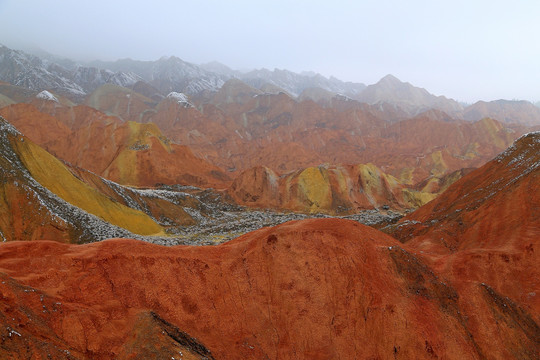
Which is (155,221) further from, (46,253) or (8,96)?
(8,96)

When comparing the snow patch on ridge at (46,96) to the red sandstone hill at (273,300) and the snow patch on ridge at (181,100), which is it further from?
the red sandstone hill at (273,300)

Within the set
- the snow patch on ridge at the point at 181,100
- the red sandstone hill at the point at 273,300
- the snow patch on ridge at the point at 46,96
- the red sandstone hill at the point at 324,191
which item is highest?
the snow patch on ridge at the point at 181,100

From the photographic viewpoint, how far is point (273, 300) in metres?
21.1

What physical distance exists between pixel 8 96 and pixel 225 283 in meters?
188

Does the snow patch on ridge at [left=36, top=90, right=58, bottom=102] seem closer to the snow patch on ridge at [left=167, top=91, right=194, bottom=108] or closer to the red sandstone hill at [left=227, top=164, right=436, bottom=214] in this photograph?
the snow patch on ridge at [left=167, top=91, right=194, bottom=108]

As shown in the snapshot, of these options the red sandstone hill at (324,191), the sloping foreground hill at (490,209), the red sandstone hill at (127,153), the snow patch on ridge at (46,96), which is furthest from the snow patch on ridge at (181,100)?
the sloping foreground hill at (490,209)

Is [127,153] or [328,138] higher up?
[328,138]

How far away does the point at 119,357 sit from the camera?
13414 mm

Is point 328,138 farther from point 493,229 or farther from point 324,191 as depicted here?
point 493,229

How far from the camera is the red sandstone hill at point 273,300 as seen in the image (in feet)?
54.4

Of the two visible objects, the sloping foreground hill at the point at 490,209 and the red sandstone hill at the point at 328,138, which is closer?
the sloping foreground hill at the point at 490,209

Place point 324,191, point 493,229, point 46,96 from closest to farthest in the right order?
point 493,229 < point 324,191 < point 46,96

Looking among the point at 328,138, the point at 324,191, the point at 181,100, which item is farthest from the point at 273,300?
the point at 181,100

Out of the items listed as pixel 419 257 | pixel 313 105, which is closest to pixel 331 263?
pixel 419 257
